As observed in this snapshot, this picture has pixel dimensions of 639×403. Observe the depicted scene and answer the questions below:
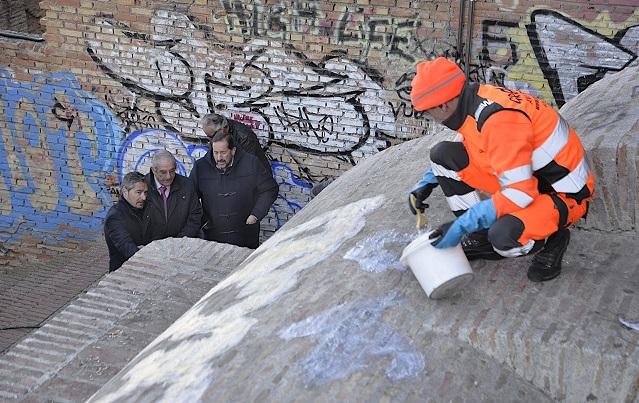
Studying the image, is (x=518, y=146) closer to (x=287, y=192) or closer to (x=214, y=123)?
(x=214, y=123)

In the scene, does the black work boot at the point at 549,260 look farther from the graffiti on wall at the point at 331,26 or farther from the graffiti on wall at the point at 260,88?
the graffiti on wall at the point at 260,88

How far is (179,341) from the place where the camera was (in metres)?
3.81

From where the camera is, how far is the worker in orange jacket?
11.3 feet

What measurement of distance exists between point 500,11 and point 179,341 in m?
4.89

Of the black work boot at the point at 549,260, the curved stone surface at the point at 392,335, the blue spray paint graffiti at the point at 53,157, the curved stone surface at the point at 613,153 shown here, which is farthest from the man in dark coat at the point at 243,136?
the black work boot at the point at 549,260

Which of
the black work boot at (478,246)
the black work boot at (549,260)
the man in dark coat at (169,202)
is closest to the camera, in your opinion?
the black work boot at (549,260)

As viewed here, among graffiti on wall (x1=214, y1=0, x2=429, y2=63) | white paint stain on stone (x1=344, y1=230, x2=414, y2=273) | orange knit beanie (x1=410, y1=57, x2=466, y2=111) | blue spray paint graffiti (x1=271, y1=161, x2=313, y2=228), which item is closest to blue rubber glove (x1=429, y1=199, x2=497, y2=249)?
white paint stain on stone (x1=344, y1=230, x2=414, y2=273)

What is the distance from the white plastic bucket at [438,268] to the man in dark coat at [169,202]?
10.9ft

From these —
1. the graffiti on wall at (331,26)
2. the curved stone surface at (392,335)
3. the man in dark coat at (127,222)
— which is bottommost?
the man in dark coat at (127,222)

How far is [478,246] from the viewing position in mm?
3865

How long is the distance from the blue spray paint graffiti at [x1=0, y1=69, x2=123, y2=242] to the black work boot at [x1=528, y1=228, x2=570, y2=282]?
6.00m

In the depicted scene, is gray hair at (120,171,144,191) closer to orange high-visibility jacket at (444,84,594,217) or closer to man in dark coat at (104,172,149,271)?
man in dark coat at (104,172,149,271)

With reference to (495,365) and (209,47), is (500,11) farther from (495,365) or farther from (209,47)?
(495,365)

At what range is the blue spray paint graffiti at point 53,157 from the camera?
8.70m
